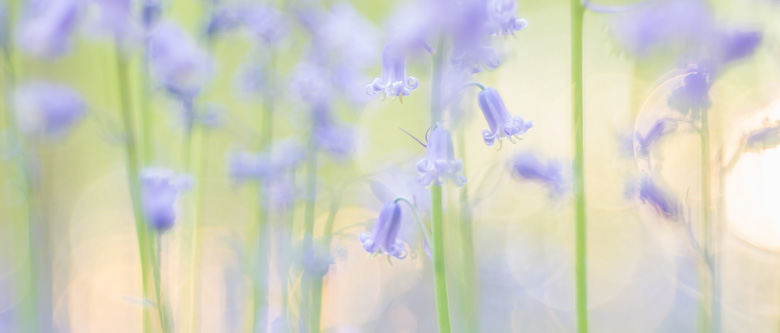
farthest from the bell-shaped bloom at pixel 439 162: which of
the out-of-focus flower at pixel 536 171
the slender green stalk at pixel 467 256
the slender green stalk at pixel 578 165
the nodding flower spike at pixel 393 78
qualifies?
the out-of-focus flower at pixel 536 171

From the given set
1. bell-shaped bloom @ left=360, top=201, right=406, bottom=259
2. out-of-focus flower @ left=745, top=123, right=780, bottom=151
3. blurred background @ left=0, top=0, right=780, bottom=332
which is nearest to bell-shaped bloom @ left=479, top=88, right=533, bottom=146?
blurred background @ left=0, top=0, right=780, bottom=332

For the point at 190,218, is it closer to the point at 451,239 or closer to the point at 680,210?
the point at 451,239

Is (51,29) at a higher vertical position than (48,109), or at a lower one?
higher

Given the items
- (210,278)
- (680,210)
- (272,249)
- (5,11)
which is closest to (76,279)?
(210,278)

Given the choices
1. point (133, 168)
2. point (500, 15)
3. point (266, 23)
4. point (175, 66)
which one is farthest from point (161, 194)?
point (500, 15)

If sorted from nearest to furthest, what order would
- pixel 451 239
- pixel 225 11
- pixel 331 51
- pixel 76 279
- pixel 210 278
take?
pixel 225 11 → pixel 331 51 → pixel 451 239 → pixel 210 278 → pixel 76 279

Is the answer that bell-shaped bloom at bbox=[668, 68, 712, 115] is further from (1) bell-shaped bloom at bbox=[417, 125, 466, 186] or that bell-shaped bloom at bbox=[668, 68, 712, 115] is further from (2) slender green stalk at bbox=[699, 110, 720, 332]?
(1) bell-shaped bloom at bbox=[417, 125, 466, 186]

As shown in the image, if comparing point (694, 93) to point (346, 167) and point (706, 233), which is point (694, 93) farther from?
point (346, 167)
